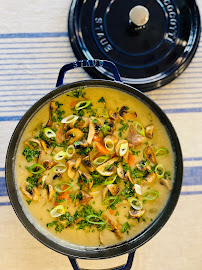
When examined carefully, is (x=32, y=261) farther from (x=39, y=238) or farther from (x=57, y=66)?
(x=57, y=66)

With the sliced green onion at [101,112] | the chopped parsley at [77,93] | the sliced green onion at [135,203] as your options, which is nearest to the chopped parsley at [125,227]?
the sliced green onion at [135,203]

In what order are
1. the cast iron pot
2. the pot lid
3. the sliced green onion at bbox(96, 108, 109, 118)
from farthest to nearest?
1. the pot lid
2. the sliced green onion at bbox(96, 108, 109, 118)
3. the cast iron pot

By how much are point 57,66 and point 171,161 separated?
0.84 metres

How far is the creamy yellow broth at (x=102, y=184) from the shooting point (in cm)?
188

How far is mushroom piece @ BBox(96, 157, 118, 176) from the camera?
1.87 m

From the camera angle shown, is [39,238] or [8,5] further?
[8,5]

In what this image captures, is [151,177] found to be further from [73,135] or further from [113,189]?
[73,135]

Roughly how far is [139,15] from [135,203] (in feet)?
3.33

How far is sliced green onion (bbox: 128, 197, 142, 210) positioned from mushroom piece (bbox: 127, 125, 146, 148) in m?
0.28

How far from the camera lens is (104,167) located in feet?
6.16

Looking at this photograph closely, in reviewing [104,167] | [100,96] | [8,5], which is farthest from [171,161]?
[8,5]

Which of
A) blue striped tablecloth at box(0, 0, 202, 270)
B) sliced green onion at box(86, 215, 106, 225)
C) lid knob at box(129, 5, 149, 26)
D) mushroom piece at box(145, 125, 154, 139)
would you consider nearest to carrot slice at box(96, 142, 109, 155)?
mushroom piece at box(145, 125, 154, 139)

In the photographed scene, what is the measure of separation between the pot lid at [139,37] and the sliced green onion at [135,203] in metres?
0.62

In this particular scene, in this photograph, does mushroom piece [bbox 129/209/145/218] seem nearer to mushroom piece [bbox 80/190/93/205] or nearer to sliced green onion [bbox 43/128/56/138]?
mushroom piece [bbox 80/190/93/205]
